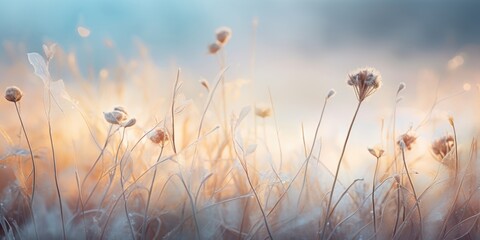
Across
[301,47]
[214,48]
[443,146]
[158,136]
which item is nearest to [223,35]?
[214,48]

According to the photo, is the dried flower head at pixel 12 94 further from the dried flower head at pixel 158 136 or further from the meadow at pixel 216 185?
the dried flower head at pixel 158 136

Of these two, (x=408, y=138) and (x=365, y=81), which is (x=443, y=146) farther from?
(x=365, y=81)

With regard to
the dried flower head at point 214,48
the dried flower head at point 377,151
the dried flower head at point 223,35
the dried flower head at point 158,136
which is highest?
the dried flower head at point 223,35

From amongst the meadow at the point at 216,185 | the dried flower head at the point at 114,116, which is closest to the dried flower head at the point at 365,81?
the meadow at the point at 216,185

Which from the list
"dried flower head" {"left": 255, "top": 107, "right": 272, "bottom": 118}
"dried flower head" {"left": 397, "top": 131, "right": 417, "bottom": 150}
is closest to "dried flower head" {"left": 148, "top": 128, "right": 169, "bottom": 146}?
"dried flower head" {"left": 255, "top": 107, "right": 272, "bottom": 118}

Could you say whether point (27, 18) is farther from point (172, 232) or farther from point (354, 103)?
point (172, 232)

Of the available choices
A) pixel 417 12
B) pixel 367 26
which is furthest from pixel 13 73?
pixel 417 12

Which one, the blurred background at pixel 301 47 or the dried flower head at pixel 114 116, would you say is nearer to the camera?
the dried flower head at pixel 114 116
